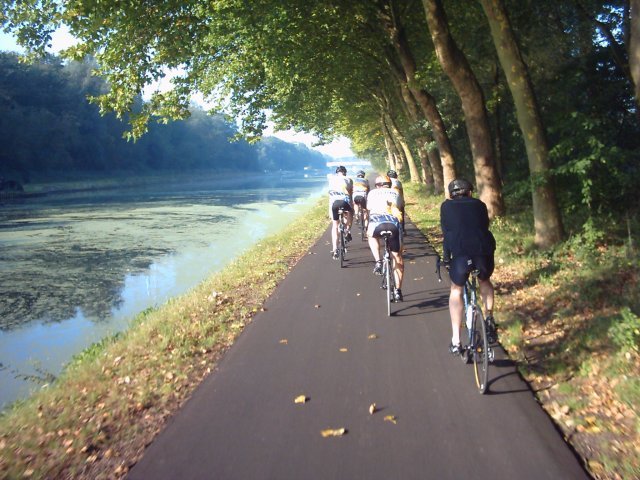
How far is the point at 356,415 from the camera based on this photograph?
460 centimetres

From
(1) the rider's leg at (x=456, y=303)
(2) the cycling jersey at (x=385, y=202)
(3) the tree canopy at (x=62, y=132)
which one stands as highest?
(3) the tree canopy at (x=62, y=132)

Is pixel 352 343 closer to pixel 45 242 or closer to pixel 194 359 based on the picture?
pixel 194 359

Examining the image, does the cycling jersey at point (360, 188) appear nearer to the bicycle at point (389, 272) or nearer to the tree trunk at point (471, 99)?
the tree trunk at point (471, 99)

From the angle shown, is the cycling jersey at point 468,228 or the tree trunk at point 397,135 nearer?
the cycling jersey at point 468,228

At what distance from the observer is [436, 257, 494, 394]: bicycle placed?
16.1ft

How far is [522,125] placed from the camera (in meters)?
9.48

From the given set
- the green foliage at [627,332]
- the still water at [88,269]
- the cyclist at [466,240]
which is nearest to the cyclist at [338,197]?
the still water at [88,269]

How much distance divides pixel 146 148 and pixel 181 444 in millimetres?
98924

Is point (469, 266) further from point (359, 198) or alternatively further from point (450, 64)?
point (359, 198)

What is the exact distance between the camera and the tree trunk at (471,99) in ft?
38.4

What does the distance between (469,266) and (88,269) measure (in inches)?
549

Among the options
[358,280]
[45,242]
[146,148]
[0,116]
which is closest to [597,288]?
[358,280]

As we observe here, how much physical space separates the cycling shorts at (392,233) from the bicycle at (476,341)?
210cm

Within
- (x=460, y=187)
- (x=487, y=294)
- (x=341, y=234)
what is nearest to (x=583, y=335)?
(x=487, y=294)
